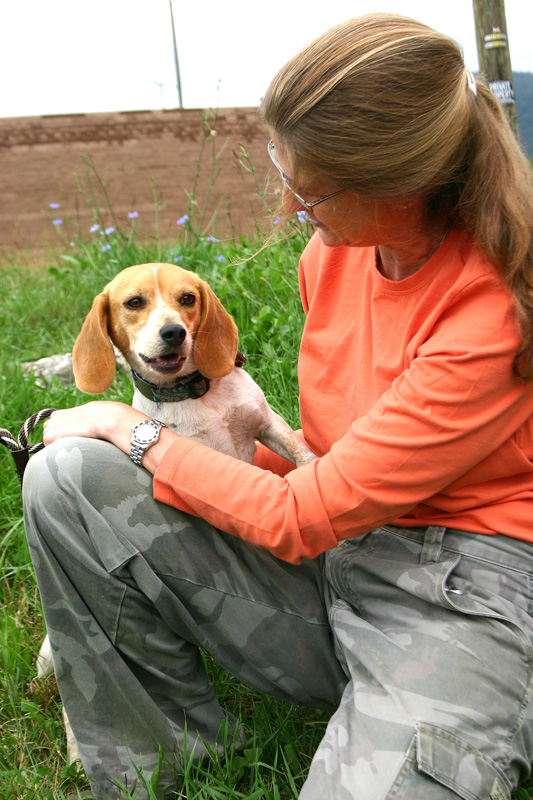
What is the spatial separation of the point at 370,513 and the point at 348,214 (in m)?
0.61

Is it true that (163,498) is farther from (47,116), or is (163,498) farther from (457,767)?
(47,116)

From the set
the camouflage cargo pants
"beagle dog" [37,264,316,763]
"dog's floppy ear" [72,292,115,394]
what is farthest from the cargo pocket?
"dog's floppy ear" [72,292,115,394]

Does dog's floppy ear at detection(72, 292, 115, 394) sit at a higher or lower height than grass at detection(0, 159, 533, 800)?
higher

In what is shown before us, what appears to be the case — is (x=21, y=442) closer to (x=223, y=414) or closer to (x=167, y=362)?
(x=167, y=362)

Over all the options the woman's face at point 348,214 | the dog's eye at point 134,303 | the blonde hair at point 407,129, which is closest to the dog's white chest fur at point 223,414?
the dog's eye at point 134,303

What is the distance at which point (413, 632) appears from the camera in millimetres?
1360

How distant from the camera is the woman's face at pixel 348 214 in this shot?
4.66 ft

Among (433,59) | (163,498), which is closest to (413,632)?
(163,498)

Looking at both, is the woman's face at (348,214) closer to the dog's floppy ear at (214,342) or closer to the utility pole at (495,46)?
the dog's floppy ear at (214,342)

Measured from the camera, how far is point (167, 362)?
203cm

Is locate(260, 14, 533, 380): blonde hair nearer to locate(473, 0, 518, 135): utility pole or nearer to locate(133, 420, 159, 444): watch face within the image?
locate(133, 420, 159, 444): watch face

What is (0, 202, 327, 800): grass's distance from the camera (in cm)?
165

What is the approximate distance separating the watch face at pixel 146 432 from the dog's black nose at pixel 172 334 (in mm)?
474

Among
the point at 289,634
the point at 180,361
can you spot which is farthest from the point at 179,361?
the point at 289,634
